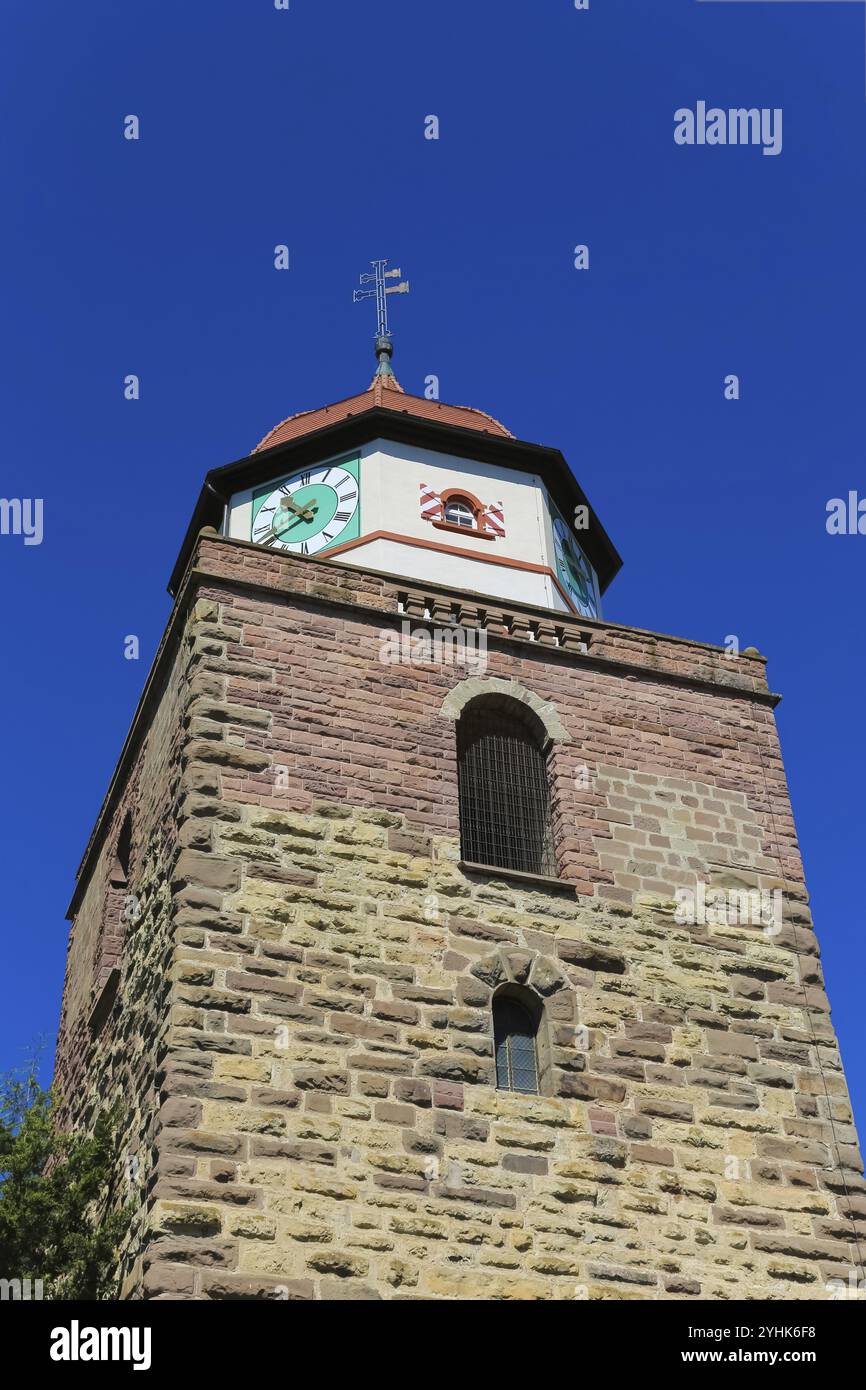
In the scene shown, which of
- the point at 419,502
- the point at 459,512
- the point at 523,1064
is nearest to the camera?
the point at 523,1064

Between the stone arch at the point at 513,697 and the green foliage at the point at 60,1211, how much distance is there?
188 inches

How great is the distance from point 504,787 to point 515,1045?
104 inches

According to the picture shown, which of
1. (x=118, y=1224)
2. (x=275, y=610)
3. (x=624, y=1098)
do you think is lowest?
(x=118, y=1224)

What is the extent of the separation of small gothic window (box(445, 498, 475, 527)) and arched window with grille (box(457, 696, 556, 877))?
376 cm

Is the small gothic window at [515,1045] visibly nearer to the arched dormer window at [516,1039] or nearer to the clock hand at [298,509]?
the arched dormer window at [516,1039]

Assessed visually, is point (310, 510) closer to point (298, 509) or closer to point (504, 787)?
point (298, 509)

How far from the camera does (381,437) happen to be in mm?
19453

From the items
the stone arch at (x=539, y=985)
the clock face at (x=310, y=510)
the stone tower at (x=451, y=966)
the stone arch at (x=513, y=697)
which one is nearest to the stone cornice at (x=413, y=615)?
the stone tower at (x=451, y=966)

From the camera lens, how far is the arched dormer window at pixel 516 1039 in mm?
13242

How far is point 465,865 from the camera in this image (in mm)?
14070

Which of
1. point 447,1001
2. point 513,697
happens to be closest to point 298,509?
point 513,697

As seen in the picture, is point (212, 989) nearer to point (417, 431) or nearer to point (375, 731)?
point (375, 731)
